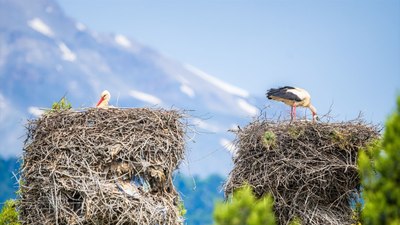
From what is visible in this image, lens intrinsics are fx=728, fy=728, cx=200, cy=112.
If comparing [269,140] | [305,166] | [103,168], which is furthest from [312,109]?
[103,168]

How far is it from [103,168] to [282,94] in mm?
4114

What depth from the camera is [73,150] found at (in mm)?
10891

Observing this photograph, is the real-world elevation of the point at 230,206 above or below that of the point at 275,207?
below

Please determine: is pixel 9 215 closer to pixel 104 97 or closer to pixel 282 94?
pixel 104 97

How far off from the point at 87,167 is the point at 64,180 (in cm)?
41

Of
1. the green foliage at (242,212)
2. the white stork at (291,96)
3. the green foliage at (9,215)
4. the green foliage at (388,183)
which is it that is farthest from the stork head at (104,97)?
the green foliage at (388,183)

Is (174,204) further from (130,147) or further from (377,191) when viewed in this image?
(377,191)

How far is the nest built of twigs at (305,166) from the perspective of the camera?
12.1m

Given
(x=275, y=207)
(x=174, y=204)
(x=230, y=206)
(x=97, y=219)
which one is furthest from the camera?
(x=275, y=207)

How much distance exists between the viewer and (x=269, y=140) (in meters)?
12.3

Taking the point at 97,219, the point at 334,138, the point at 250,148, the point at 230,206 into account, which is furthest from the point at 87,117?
the point at 230,206

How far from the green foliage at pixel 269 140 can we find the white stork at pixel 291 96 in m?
1.20

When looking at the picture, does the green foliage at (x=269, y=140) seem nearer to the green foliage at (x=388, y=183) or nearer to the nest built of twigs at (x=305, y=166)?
the nest built of twigs at (x=305, y=166)

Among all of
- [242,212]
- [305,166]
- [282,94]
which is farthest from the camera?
[282,94]
